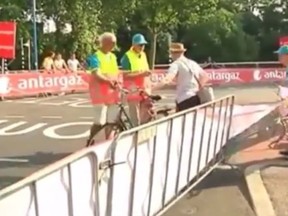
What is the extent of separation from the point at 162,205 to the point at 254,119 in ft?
14.5

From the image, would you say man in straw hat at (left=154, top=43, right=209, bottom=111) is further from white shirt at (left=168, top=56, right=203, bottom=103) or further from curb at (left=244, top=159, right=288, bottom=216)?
curb at (left=244, top=159, right=288, bottom=216)

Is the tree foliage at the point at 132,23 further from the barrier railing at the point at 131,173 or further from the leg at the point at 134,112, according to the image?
the barrier railing at the point at 131,173

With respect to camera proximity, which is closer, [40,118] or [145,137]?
[145,137]

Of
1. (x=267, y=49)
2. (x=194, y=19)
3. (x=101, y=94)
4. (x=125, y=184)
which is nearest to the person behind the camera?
(x=125, y=184)

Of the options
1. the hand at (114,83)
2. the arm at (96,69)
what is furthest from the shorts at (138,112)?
the arm at (96,69)

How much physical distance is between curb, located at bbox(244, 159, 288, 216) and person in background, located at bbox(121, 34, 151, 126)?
230 cm

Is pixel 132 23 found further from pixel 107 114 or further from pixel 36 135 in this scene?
pixel 107 114

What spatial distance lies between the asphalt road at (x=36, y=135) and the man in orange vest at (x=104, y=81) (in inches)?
39.2

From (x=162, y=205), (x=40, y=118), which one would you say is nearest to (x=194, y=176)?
(x=162, y=205)

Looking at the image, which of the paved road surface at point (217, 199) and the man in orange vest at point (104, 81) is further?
the man in orange vest at point (104, 81)

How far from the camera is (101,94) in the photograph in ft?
34.5

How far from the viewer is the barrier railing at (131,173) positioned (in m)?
4.24

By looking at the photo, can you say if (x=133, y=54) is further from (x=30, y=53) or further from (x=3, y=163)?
(x=30, y=53)

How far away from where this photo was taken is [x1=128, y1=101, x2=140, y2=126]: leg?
1102cm
